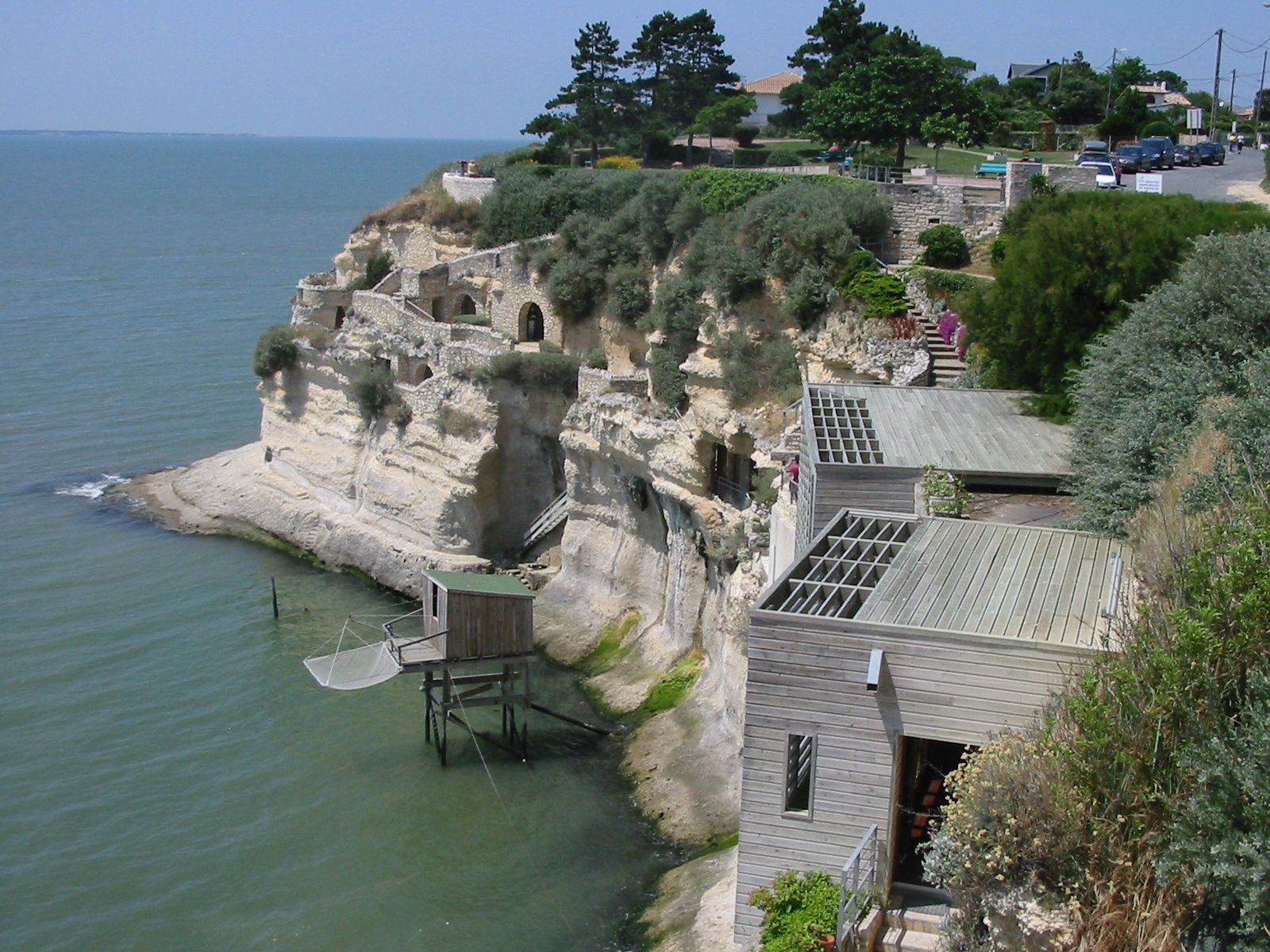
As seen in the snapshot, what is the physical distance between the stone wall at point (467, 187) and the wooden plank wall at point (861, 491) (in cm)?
3306

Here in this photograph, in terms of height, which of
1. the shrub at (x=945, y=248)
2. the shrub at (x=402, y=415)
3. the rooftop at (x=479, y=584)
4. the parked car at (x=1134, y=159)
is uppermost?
the parked car at (x=1134, y=159)

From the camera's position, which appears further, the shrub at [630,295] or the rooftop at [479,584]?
the shrub at [630,295]

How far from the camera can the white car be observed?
112 ft

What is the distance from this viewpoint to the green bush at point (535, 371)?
3506 cm

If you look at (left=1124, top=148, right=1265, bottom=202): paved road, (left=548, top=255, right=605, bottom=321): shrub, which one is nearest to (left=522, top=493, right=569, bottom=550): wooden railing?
(left=548, top=255, right=605, bottom=321): shrub

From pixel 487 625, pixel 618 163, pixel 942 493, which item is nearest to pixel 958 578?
pixel 942 493

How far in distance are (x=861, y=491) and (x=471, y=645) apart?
1077 cm

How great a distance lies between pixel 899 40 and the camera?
48344mm

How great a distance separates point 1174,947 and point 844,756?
3402mm

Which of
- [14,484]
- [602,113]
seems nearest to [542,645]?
[14,484]

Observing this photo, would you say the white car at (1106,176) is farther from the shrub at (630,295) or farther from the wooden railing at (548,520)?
the wooden railing at (548,520)

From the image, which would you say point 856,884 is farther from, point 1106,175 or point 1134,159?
point 1134,159

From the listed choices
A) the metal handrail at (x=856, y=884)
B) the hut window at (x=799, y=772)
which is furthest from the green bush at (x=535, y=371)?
the metal handrail at (x=856, y=884)

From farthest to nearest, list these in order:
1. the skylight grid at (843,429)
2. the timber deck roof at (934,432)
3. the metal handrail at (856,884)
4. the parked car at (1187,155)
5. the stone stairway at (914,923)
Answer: the parked car at (1187,155), the timber deck roof at (934,432), the skylight grid at (843,429), the stone stairway at (914,923), the metal handrail at (856,884)
